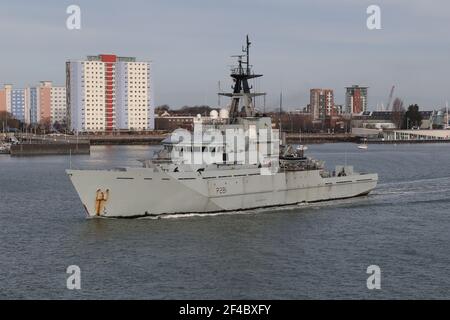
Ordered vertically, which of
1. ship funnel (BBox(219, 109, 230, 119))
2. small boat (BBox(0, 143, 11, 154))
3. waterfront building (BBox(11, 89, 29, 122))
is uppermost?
waterfront building (BBox(11, 89, 29, 122))

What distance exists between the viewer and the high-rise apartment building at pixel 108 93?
125 metres

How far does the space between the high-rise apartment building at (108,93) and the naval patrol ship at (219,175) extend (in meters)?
97.6

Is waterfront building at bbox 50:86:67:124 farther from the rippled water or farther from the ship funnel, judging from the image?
the ship funnel

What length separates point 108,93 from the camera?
5022 inches

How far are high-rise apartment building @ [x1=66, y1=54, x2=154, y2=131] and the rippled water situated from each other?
9613 centimetres

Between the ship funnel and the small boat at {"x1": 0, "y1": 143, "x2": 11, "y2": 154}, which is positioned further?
the small boat at {"x1": 0, "y1": 143, "x2": 11, "y2": 154}

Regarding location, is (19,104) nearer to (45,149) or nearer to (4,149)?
(4,149)

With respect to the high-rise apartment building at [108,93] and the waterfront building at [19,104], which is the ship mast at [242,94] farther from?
the waterfront building at [19,104]

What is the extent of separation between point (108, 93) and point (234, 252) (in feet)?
362

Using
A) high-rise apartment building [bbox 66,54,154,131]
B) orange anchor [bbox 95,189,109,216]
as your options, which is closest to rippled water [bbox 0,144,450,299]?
orange anchor [bbox 95,189,109,216]

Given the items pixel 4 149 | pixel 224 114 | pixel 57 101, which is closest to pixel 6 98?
pixel 57 101

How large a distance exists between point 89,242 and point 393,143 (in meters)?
99.4

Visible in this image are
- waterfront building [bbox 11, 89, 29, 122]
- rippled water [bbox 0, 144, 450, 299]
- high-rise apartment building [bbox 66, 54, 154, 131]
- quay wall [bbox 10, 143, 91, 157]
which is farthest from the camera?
waterfront building [bbox 11, 89, 29, 122]

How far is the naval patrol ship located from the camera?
81.0 feet
